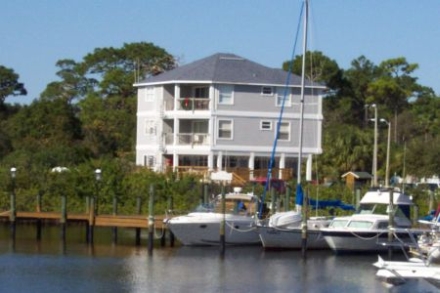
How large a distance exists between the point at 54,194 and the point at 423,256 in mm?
31784

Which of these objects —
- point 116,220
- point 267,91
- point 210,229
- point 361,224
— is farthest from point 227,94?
point 361,224

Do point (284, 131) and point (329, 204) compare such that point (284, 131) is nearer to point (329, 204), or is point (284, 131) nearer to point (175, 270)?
point (329, 204)

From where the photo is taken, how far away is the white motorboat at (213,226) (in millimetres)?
52250

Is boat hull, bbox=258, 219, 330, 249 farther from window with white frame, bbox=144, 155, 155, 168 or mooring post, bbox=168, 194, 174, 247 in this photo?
window with white frame, bbox=144, 155, 155, 168

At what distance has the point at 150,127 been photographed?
81625mm

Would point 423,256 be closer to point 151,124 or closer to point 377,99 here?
point 151,124

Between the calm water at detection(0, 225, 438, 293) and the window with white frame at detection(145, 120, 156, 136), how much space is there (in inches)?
997

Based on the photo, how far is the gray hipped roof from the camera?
258 ft

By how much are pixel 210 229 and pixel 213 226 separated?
0.22 metres

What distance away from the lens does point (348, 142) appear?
88.6 metres

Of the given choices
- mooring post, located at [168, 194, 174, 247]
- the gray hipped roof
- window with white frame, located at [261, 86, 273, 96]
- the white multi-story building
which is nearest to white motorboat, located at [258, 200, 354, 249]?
mooring post, located at [168, 194, 174, 247]

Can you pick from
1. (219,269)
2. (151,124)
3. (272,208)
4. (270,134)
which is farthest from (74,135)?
(219,269)

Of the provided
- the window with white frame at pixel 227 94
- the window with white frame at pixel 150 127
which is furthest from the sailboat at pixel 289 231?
the window with white frame at pixel 150 127

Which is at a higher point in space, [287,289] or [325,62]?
[325,62]
